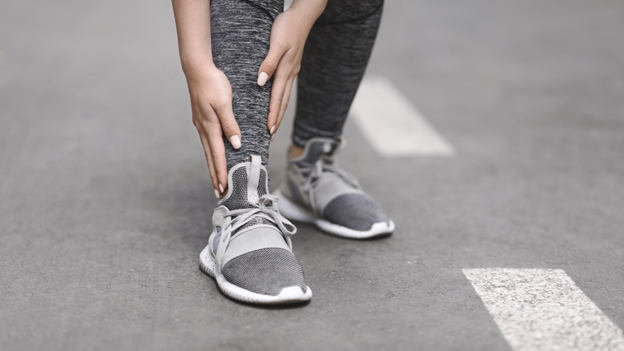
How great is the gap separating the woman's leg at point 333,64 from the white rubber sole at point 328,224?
5.7 inches

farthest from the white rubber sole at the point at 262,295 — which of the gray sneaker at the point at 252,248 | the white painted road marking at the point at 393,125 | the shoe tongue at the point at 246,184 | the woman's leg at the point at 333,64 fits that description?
the white painted road marking at the point at 393,125

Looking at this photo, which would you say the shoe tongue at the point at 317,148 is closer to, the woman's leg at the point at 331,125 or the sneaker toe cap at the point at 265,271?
the woman's leg at the point at 331,125

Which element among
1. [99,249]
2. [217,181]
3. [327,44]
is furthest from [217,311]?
[327,44]

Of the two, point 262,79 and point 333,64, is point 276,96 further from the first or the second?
point 333,64

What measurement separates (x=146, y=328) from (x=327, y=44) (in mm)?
670

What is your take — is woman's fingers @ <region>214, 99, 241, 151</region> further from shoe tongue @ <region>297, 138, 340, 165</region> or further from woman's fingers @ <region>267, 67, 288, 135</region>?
shoe tongue @ <region>297, 138, 340, 165</region>

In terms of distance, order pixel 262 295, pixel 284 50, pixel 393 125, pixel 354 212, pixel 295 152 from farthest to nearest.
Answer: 1. pixel 393 125
2. pixel 295 152
3. pixel 354 212
4. pixel 284 50
5. pixel 262 295

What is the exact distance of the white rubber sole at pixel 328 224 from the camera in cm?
119

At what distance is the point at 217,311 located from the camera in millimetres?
922

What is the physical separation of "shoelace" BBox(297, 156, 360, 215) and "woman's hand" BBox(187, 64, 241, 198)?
1.05 feet

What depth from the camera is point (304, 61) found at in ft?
4.16

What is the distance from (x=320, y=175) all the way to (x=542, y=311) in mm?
554

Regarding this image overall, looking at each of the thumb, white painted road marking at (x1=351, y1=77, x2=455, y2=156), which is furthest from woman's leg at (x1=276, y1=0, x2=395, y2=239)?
white painted road marking at (x1=351, y1=77, x2=455, y2=156)

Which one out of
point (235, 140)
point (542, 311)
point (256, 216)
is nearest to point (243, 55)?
point (235, 140)
